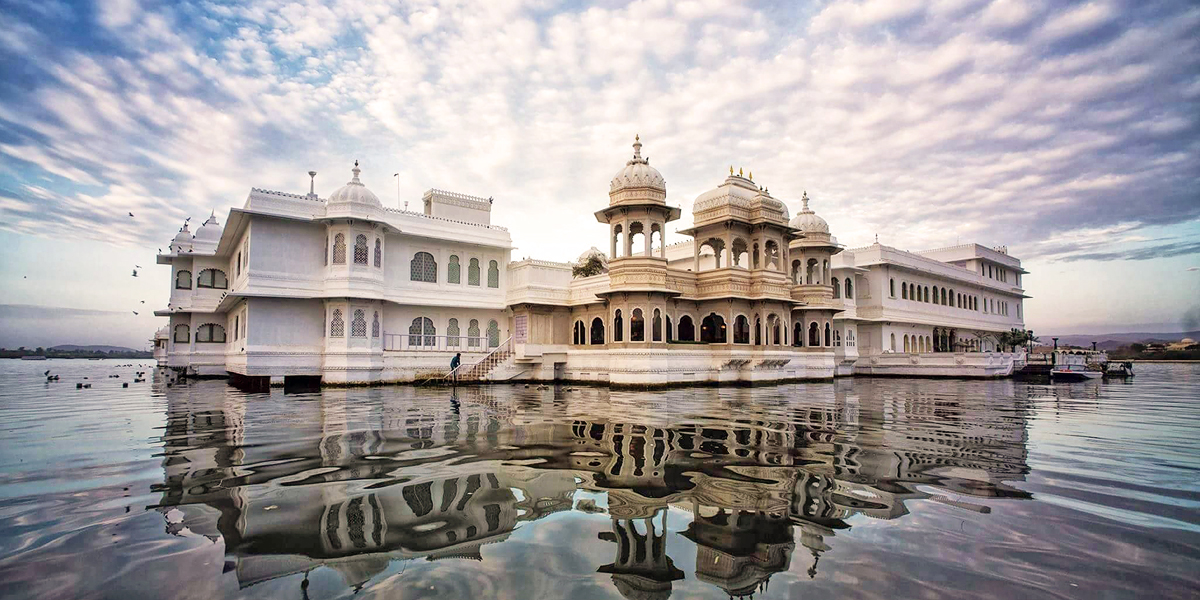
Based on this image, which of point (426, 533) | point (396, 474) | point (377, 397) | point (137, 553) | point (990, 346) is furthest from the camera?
point (990, 346)

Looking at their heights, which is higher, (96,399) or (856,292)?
(856,292)

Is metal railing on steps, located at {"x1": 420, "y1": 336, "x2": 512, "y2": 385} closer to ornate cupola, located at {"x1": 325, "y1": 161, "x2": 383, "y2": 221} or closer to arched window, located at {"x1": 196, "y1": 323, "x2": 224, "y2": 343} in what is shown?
ornate cupola, located at {"x1": 325, "y1": 161, "x2": 383, "y2": 221}

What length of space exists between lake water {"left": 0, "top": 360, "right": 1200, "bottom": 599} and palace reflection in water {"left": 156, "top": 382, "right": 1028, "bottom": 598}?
0.10 feet

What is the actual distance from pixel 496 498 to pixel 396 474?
148 cm

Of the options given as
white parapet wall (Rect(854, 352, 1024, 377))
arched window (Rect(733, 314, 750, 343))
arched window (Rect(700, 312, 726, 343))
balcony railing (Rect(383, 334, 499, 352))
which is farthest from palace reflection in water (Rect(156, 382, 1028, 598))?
white parapet wall (Rect(854, 352, 1024, 377))

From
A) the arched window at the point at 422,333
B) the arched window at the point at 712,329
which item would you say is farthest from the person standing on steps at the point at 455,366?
the arched window at the point at 712,329

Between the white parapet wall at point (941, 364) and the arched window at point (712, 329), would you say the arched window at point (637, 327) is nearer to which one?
the arched window at point (712, 329)

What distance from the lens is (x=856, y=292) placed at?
38156 mm

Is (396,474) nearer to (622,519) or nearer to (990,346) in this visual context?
(622,519)

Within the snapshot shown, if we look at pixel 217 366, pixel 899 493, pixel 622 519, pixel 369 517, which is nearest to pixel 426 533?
pixel 369 517

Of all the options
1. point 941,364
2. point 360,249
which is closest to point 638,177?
point 360,249

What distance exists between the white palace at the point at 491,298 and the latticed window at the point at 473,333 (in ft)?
0.28

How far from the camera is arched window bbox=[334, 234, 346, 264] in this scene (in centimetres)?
2328

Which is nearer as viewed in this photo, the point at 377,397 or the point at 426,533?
the point at 426,533
